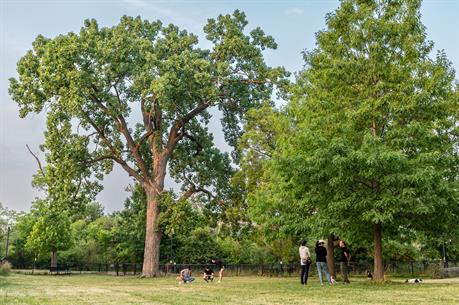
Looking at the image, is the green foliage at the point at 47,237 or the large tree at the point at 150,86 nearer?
the large tree at the point at 150,86

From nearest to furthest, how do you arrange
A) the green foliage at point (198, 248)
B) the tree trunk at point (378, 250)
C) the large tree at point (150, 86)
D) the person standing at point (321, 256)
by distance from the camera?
the tree trunk at point (378, 250)
the person standing at point (321, 256)
the large tree at point (150, 86)
the green foliage at point (198, 248)

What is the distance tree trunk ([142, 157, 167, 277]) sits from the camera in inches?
1226

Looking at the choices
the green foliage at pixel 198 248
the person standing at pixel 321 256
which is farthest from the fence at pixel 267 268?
the person standing at pixel 321 256

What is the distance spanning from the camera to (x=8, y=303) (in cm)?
991

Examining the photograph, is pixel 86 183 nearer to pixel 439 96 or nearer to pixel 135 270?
pixel 135 270

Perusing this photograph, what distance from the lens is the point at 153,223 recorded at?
31531 mm

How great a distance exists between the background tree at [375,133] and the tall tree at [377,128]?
0.03 m

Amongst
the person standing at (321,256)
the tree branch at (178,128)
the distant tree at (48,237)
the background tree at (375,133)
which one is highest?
the tree branch at (178,128)

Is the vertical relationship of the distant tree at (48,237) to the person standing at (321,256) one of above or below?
above

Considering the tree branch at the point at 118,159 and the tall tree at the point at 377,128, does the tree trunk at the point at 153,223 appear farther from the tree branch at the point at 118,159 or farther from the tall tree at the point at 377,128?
the tall tree at the point at 377,128

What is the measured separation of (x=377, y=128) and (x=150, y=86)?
14694 mm

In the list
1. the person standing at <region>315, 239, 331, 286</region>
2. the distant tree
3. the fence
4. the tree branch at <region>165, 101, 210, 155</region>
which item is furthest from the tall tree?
the distant tree

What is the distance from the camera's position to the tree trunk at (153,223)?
102ft

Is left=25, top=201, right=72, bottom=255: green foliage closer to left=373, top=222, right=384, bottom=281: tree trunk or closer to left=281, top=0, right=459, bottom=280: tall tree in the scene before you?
left=281, top=0, right=459, bottom=280: tall tree
